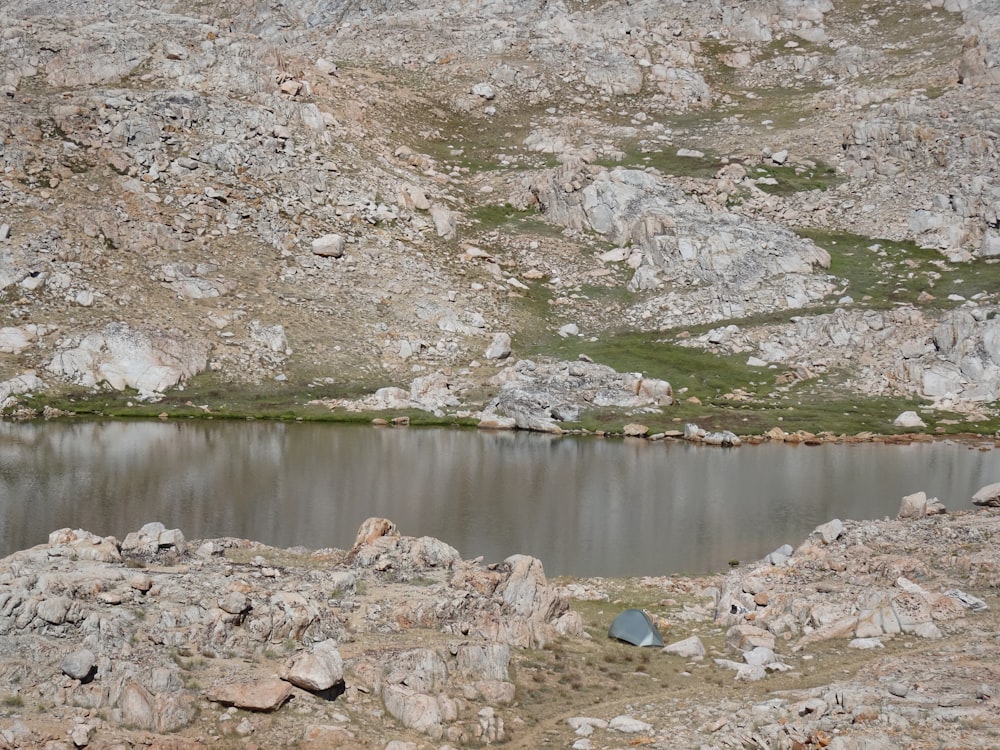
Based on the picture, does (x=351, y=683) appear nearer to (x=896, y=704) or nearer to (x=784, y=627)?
(x=896, y=704)

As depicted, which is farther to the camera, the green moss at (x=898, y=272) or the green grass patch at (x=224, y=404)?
the green moss at (x=898, y=272)

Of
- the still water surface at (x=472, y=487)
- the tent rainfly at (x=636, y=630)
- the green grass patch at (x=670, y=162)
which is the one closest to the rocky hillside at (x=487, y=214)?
the green grass patch at (x=670, y=162)

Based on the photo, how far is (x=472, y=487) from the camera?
63.5 m

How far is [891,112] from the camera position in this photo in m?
134

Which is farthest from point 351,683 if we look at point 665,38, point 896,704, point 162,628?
point 665,38

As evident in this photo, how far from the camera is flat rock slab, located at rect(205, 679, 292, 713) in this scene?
23.0 m

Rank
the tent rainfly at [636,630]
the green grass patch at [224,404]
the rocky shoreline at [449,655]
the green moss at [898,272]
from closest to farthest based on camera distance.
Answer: the rocky shoreline at [449,655] → the tent rainfly at [636,630] → the green grass patch at [224,404] → the green moss at [898,272]

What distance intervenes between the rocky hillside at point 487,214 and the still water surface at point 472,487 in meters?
11.8

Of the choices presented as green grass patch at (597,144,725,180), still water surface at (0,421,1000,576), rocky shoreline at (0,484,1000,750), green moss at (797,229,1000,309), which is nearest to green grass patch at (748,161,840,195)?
green grass patch at (597,144,725,180)

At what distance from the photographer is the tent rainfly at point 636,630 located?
32.6 metres

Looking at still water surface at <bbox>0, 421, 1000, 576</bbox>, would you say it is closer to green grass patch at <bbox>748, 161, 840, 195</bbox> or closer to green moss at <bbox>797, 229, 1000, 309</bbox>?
green moss at <bbox>797, 229, 1000, 309</bbox>

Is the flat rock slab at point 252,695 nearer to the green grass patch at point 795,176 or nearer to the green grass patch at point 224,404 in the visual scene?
the green grass patch at point 224,404

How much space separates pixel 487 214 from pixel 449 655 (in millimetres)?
103398

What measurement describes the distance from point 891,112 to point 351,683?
129889mm
